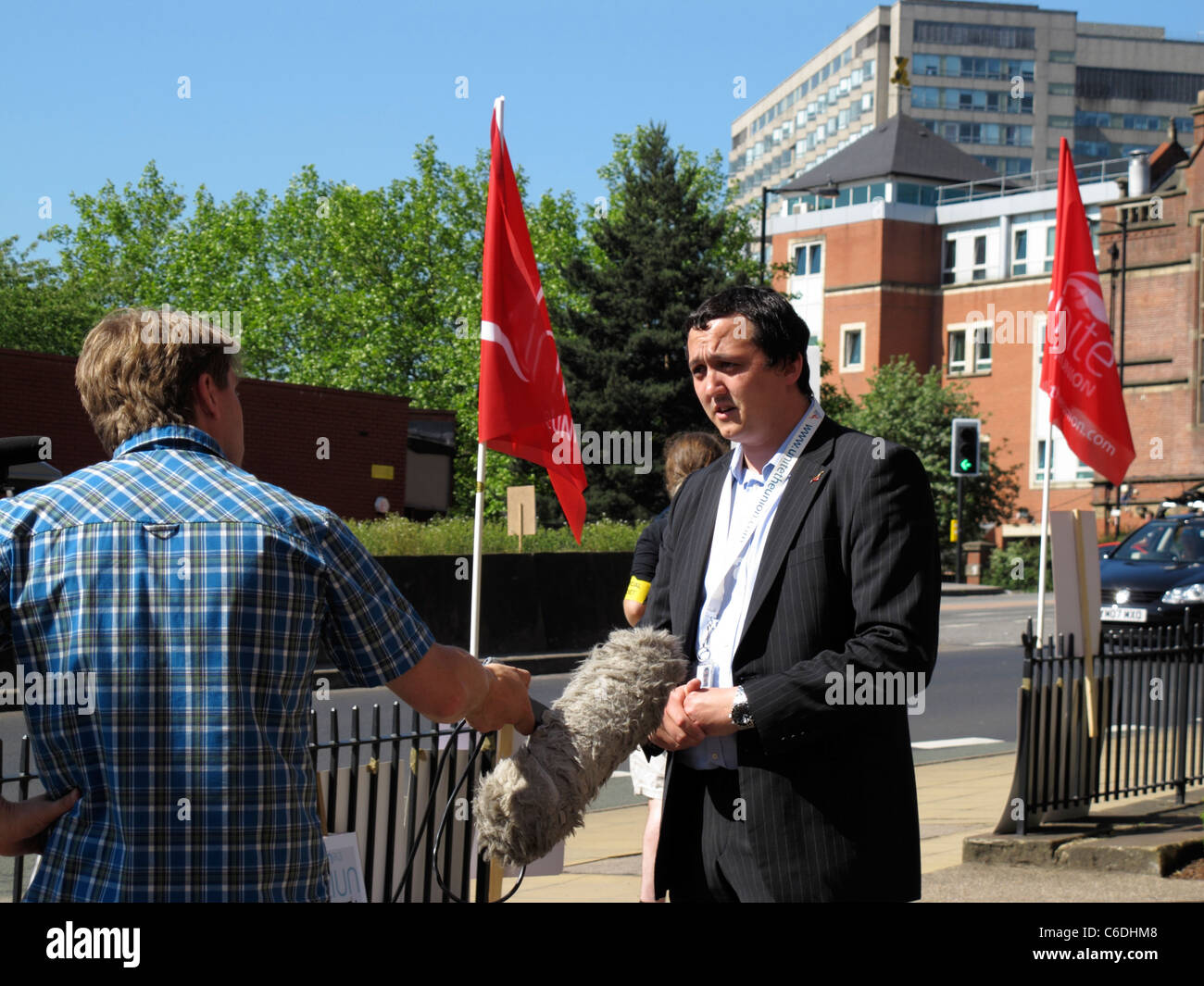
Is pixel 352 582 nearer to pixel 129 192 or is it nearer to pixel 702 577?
pixel 702 577

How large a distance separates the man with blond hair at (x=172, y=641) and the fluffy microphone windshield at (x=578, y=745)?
523 mm

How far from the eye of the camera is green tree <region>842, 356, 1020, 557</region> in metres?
50.2

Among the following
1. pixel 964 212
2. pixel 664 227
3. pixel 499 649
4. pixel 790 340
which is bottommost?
pixel 499 649

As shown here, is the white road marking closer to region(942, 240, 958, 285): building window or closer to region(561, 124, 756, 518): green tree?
region(561, 124, 756, 518): green tree

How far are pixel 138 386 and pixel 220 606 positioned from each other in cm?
44

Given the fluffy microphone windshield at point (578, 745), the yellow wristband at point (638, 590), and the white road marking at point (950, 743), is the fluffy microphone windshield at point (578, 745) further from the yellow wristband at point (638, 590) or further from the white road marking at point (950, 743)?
the white road marking at point (950, 743)

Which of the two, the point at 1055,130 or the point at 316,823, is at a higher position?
the point at 1055,130

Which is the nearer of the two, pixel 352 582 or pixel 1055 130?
pixel 352 582

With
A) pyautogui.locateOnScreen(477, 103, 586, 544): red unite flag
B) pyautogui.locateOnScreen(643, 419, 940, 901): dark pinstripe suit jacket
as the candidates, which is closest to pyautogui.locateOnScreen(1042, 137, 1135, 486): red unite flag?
pyautogui.locateOnScreen(477, 103, 586, 544): red unite flag

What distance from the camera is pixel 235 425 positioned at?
2.56 m

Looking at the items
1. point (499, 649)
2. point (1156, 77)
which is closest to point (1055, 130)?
point (1156, 77)

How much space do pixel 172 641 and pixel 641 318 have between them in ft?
129

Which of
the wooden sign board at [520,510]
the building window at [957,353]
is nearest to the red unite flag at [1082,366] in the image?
the wooden sign board at [520,510]

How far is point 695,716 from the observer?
301 centimetres
